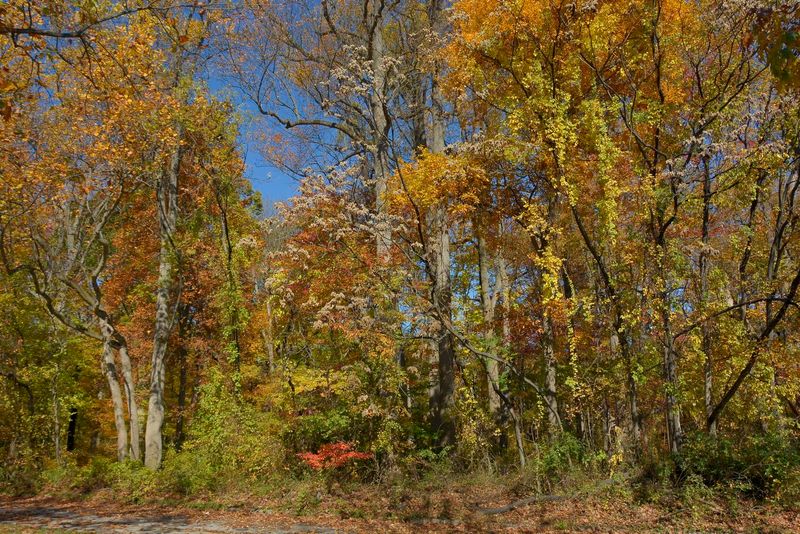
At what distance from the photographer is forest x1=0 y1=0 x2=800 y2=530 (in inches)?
364

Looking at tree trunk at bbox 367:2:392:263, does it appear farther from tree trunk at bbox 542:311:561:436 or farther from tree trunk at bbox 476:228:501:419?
tree trunk at bbox 542:311:561:436

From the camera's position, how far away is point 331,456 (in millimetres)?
11992

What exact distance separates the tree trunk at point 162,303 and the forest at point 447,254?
93 millimetres

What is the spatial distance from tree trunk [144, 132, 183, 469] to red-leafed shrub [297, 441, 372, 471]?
580 centimetres

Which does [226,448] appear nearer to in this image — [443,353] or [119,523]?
[119,523]

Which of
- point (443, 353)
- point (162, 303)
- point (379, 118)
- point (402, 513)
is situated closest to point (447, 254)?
point (443, 353)

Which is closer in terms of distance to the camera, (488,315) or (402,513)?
(402,513)

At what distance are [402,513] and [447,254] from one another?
6.78 metres

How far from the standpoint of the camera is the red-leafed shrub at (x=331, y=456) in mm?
11648

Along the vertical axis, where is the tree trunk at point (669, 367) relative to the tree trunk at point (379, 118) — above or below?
below

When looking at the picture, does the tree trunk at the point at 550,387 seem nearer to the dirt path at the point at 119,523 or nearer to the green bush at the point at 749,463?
the green bush at the point at 749,463

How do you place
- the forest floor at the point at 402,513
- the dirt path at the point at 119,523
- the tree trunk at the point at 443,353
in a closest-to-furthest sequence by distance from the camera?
the forest floor at the point at 402,513
the dirt path at the point at 119,523
the tree trunk at the point at 443,353

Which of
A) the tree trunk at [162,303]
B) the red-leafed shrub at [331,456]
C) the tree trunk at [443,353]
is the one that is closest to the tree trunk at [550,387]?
the tree trunk at [443,353]

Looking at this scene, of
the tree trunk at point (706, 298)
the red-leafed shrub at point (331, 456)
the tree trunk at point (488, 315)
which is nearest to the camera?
the tree trunk at point (706, 298)
